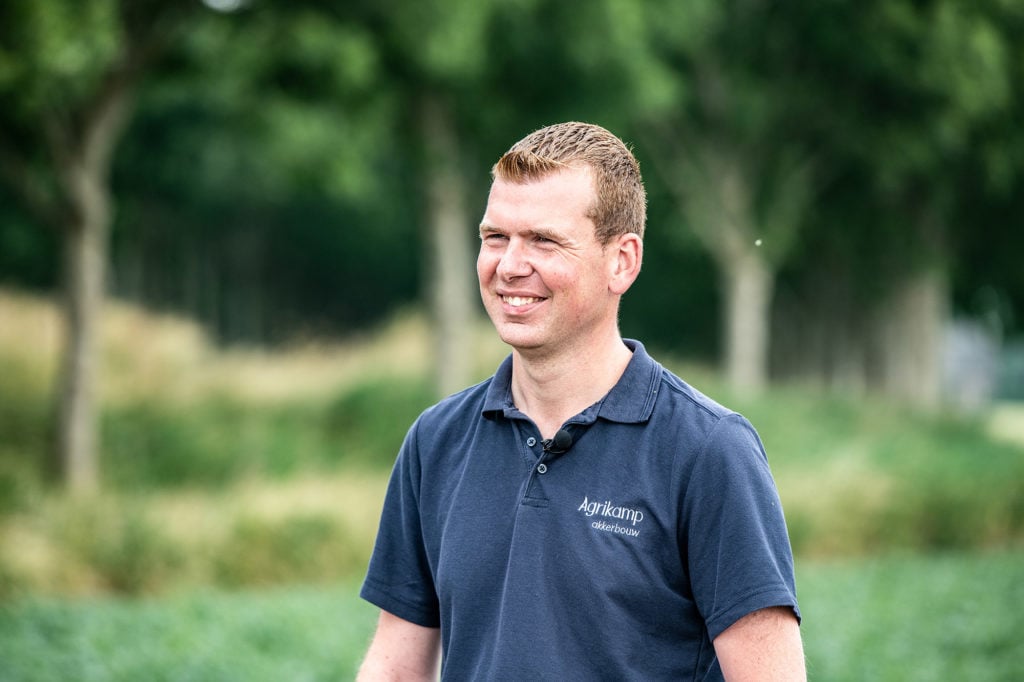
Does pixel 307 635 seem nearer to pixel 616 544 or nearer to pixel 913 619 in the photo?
pixel 913 619

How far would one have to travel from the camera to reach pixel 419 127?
53.4 ft

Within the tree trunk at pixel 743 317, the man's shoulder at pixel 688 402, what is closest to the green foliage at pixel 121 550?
the man's shoulder at pixel 688 402

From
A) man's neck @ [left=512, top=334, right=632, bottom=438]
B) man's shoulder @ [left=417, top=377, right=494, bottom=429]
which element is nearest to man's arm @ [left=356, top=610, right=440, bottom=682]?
man's shoulder @ [left=417, top=377, right=494, bottom=429]

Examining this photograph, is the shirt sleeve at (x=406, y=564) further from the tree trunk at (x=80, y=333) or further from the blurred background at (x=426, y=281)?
the tree trunk at (x=80, y=333)

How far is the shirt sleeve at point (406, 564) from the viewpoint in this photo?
2.61 m

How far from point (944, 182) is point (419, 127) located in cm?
1171

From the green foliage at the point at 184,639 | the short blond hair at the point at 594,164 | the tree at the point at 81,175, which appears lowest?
the green foliage at the point at 184,639

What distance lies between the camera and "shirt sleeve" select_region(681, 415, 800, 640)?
217 centimetres

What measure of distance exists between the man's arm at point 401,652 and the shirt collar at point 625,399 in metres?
0.50

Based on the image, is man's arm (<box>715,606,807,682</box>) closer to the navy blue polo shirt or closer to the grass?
the navy blue polo shirt

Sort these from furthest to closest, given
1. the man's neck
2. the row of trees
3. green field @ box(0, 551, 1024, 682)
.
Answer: the row of trees → green field @ box(0, 551, 1024, 682) → the man's neck

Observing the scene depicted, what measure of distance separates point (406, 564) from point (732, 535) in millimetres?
755

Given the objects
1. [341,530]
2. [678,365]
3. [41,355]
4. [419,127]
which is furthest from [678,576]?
[678,365]

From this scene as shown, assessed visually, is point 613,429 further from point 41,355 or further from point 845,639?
point 41,355
